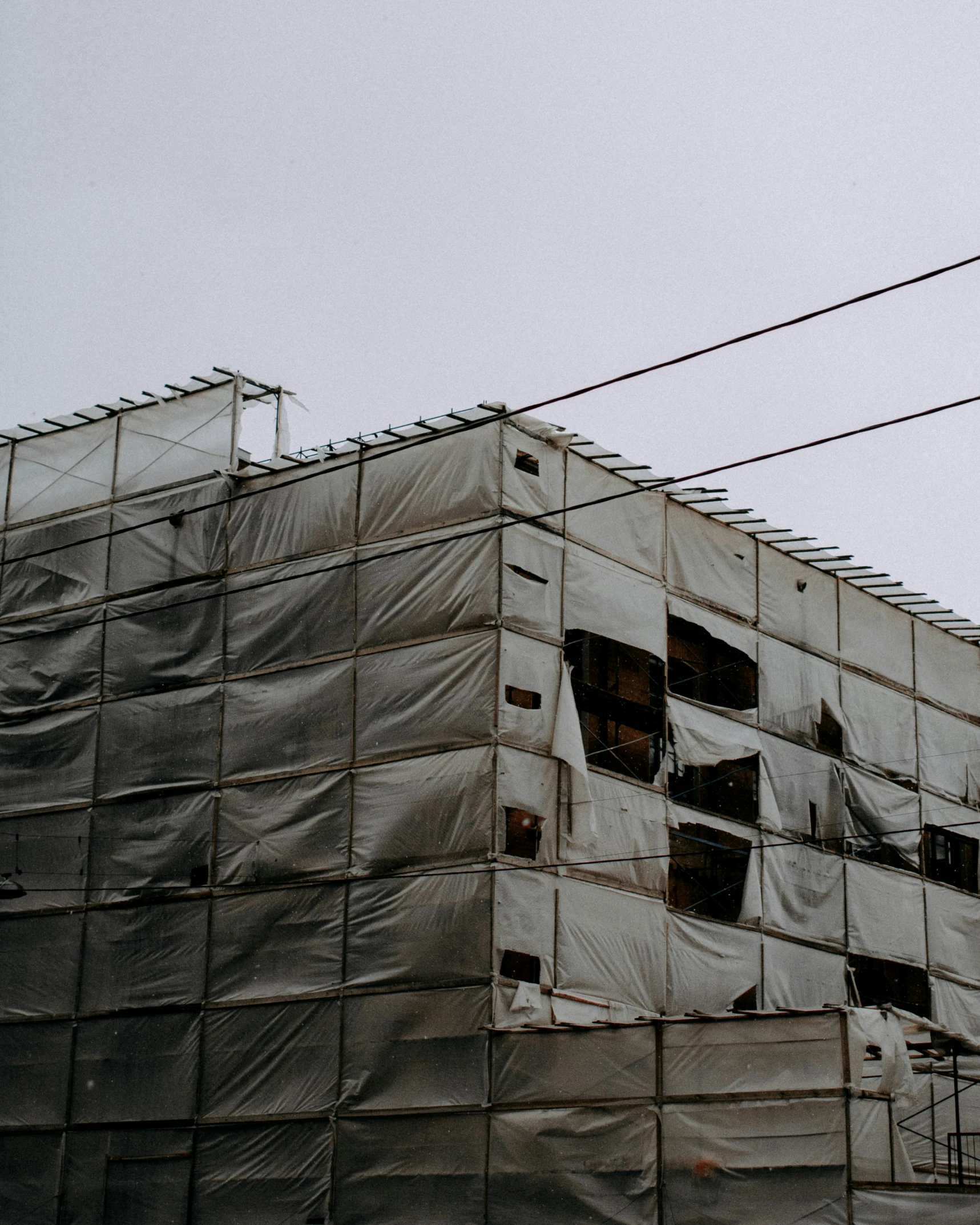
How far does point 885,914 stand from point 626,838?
6956 millimetres

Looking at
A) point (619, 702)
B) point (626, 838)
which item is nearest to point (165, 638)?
point (619, 702)

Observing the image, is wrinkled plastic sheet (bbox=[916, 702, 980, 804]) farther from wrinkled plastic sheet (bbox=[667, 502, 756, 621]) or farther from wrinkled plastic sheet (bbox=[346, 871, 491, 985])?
wrinkled plastic sheet (bbox=[346, 871, 491, 985])

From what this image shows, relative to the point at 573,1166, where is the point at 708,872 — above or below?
above

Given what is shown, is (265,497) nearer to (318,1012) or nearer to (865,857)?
Result: (318,1012)

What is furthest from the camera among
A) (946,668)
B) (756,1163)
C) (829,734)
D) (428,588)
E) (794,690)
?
(946,668)

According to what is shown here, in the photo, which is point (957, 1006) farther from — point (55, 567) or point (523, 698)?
point (55, 567)

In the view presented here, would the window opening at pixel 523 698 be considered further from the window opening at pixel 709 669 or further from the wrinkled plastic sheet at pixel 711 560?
the window opening at pixel 709 669

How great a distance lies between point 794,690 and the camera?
3072cm

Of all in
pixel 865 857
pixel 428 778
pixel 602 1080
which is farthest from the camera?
pixel 865 857

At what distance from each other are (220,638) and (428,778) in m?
4.69

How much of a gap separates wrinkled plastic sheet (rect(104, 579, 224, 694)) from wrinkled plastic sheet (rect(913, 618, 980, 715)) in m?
13.4

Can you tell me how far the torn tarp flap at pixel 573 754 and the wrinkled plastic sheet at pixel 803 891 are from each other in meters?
4.43

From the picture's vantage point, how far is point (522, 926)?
24.6 metres

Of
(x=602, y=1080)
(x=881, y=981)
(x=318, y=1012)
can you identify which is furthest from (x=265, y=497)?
(x=881, y=981)
